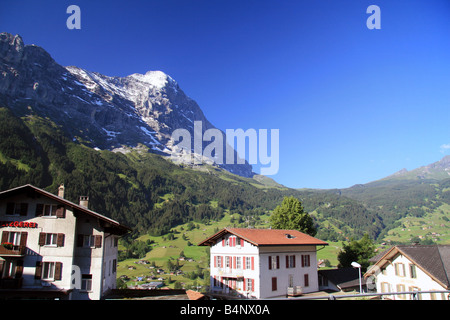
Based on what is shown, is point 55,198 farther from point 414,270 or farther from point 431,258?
point 431,258

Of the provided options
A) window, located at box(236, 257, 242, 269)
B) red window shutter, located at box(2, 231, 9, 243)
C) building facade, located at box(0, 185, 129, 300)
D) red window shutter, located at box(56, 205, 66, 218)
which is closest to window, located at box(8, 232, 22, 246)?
building facade, located at box(0, 185, 129, 300)

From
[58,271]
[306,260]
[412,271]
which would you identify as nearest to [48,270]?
[58,271]

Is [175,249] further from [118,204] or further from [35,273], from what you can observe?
[35,273]

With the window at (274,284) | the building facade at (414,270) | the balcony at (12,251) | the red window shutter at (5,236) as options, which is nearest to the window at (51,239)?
the balcony at (12,251)

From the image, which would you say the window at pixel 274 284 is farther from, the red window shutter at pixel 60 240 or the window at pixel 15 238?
the window at pixel 15 238

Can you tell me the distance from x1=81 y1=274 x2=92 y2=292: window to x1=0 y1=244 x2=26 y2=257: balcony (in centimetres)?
658

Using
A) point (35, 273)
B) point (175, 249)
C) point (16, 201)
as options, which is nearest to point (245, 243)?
point (35, 273)

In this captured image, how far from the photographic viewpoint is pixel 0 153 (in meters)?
166

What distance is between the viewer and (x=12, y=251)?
32312 mm

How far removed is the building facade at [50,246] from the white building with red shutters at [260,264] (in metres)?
15.6

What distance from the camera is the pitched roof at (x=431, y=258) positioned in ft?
104

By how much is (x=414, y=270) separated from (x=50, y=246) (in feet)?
130

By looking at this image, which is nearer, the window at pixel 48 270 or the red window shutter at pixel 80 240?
the window at pixel 48 270
